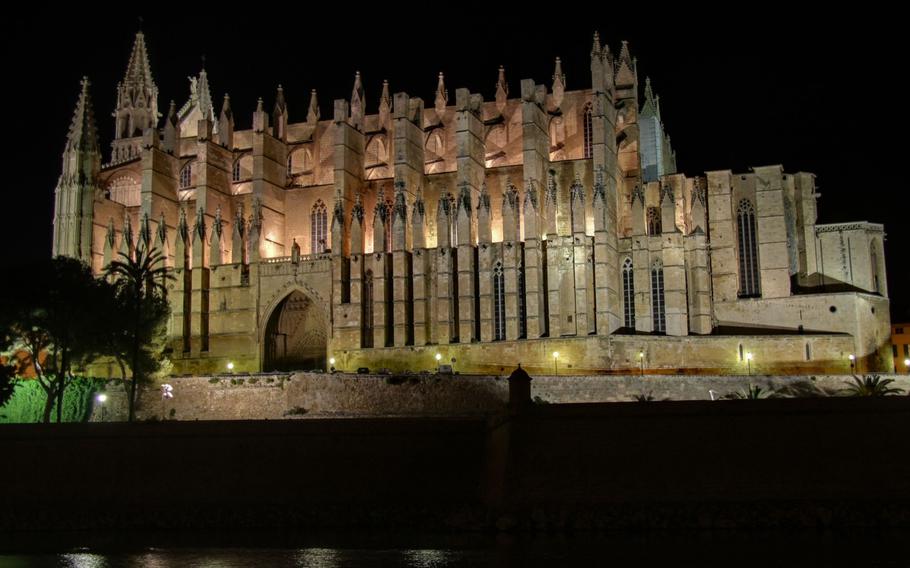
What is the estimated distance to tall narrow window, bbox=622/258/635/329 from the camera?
53.0 metres

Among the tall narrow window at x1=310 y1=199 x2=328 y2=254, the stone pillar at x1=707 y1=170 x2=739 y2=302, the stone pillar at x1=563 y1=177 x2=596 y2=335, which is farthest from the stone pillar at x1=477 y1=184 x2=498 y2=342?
the stone pillar at x1=707 y1=170 x2=739 y2=302

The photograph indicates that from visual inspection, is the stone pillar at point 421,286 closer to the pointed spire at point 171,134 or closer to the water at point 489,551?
the pointed spire at point 171,134

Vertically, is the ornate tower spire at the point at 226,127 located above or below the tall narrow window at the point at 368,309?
above

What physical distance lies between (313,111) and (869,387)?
114 ft

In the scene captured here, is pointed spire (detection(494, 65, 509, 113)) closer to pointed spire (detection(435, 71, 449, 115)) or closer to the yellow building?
pointed spire (detection(435, 71, 449, 115))

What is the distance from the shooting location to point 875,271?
53.6 metres

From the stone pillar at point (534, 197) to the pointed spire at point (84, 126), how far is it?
79.0 ft

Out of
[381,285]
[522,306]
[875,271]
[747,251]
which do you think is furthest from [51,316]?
[875,271]

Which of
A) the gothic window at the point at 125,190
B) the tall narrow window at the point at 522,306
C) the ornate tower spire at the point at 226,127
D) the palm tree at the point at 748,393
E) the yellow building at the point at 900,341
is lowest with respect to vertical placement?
the palm tree at the point at 748,393

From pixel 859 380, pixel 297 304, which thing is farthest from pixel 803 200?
pixel 297 304

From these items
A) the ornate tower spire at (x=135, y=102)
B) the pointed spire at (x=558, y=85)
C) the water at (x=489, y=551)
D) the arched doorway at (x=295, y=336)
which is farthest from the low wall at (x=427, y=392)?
the ornate tower spire at (x=135, y=102)

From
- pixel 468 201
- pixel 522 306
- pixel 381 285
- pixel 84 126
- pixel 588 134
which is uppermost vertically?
pixel 84 126

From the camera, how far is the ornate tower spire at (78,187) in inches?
2411

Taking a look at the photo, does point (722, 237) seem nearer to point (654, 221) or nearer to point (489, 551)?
point (654, 221)
